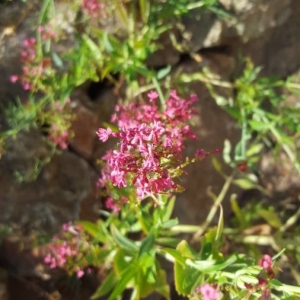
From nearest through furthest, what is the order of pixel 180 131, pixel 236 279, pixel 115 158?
pixel 115 158
pixel 236 279
pixel 180 131

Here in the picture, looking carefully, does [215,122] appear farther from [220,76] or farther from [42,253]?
[42,253]

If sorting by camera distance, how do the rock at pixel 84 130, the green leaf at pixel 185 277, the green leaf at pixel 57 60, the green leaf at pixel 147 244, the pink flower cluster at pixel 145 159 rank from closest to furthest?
the pink flower cluster at pixel 145 159, the green leaf at pixel 185 277, the green leaf at pixel 147 244, the green leaf at pixel 57 60, the rock at pixel 84 130

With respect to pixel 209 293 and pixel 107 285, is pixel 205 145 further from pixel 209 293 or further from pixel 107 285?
pixel 209 293

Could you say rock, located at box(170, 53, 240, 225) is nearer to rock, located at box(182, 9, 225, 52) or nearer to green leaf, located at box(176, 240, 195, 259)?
rock, located at box(182, 9, 225, 52)

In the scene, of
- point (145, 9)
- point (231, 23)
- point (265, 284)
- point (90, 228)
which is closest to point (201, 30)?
point (231, 23)

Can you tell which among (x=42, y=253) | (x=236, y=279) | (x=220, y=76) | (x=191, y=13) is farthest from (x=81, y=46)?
(x=236, y=279)

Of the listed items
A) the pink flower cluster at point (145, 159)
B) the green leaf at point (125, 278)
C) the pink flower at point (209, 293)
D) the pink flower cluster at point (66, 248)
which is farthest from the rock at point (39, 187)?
the pink flower at point (209, 293)

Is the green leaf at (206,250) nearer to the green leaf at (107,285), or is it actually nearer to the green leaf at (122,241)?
the green leaf at (122,241)


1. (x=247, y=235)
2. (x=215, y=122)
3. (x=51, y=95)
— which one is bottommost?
(x=247, y=235)
